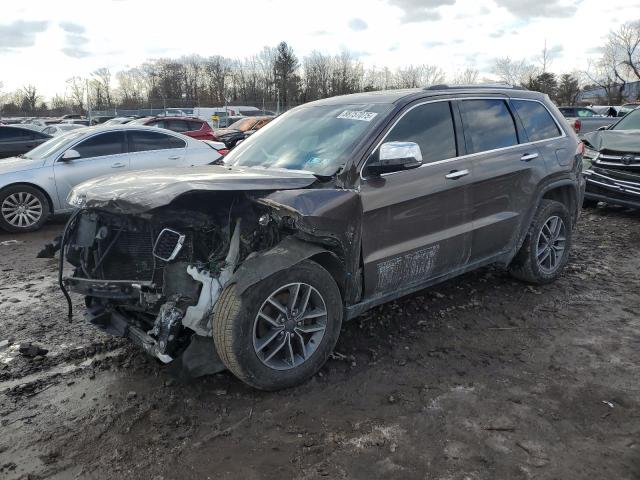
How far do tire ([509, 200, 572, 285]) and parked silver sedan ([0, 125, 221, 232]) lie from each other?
533 centimetres

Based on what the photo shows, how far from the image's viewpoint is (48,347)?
4.12m

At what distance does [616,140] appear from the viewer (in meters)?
8.46

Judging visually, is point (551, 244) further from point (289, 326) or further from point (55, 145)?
point (55, 145)

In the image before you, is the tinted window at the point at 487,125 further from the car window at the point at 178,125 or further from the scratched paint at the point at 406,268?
the car window at the point at 178,125

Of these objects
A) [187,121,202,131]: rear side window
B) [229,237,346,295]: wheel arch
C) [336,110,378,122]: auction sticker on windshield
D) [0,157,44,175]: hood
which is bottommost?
[229,237,346,295]: wheel arch

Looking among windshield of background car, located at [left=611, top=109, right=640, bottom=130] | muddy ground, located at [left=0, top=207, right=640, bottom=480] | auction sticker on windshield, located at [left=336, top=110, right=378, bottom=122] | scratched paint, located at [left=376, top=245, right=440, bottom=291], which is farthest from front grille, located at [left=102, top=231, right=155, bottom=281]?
windshield of background car, located at [left=611, top=109, right=640, bottom=130]

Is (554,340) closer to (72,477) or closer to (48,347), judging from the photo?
(72,477)

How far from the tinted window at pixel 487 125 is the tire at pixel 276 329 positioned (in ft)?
5.98

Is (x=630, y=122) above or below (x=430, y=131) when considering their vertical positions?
above

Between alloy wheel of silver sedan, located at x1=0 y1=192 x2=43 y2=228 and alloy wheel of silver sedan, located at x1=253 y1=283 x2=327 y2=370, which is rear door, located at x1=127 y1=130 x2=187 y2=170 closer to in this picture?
alloy wheel of silver sedan, located at x1=0 y1=192 x2=43 y2=228

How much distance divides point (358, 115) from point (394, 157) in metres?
0.66

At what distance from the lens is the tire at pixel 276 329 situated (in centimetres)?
309

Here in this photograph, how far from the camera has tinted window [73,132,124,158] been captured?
8438 millimetres

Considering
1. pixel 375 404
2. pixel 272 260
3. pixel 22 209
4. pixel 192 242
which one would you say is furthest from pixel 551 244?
pixel 22 209
